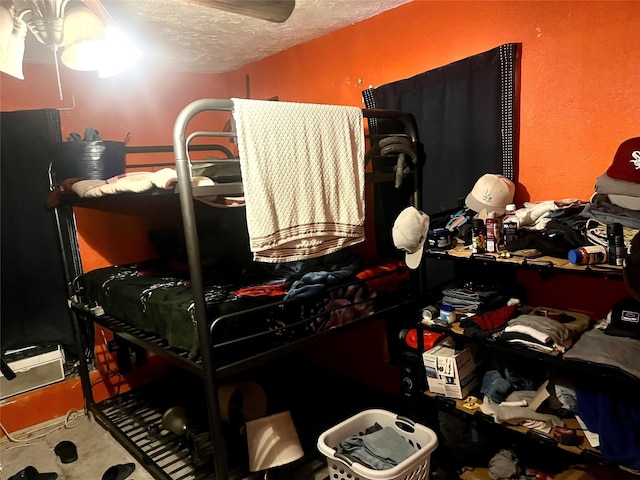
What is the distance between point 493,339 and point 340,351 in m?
1.48

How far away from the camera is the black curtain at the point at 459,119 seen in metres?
1.92

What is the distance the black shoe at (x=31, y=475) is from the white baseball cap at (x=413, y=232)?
2071 mm

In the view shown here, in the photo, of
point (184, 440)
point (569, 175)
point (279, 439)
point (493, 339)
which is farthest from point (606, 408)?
point (184, 440)

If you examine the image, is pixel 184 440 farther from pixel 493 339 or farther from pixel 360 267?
pixel 493 339

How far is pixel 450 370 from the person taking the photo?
189 centimetres

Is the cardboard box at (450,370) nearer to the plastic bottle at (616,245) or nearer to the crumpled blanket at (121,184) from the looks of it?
the plastic bottle at (616,245)

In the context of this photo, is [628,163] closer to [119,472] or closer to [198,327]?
[198,327]

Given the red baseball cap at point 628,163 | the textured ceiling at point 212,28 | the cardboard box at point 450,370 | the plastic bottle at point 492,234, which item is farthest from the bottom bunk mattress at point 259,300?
the textured ceiling at point 212,28

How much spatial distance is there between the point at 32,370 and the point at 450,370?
8.19 ft

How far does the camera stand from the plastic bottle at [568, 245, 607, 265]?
1391 millimetres

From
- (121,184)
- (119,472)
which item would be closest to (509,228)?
(121,184)

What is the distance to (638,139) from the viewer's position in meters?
1.45

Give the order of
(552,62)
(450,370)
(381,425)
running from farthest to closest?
(381,425)
(450,370)
(552,62)

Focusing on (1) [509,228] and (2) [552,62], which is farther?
(2) [552,62]
